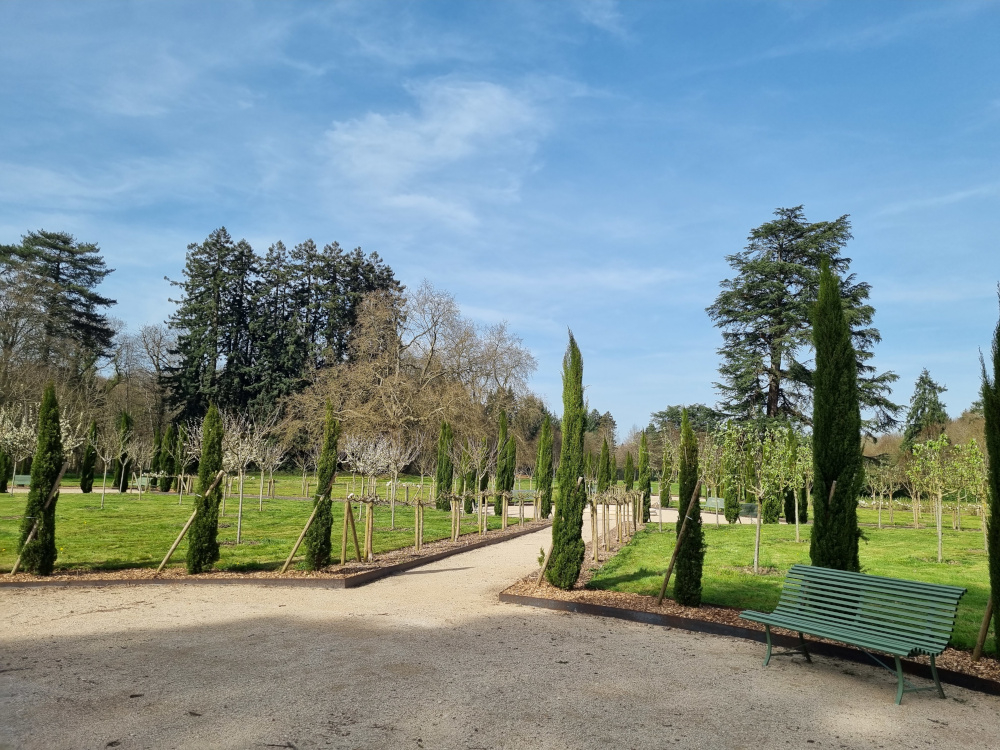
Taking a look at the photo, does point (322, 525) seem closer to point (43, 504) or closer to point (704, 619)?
point (43, 504)

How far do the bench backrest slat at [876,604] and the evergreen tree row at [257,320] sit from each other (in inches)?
1801

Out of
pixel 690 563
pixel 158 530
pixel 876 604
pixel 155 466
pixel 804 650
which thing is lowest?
pixel 158 530

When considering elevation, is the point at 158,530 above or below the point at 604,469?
below

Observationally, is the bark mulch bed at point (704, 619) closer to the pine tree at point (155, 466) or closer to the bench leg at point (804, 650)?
the bench leg at point (804, 650)

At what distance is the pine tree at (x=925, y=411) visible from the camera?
42.1m

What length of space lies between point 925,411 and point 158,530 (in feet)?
168

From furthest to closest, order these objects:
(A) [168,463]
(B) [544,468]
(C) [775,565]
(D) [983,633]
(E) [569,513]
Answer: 1. (A) [168,463]
2. (B) [544,468]
3. (C) [775,565]
4. (E) [569,513]
5. (D) [983,633]

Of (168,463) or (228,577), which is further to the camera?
(168,463)

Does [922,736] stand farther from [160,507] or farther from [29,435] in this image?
[29,435]

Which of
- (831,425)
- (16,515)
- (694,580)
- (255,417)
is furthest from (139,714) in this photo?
(255,417)

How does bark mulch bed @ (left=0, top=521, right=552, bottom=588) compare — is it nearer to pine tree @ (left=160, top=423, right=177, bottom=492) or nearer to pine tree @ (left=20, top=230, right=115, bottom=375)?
pine tree @ (left=160, top=423, right=177, bottom=492)

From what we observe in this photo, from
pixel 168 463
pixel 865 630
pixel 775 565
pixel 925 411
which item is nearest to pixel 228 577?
pixel 865 630

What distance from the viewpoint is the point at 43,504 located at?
33.5 ft

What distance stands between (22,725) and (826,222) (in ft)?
114
